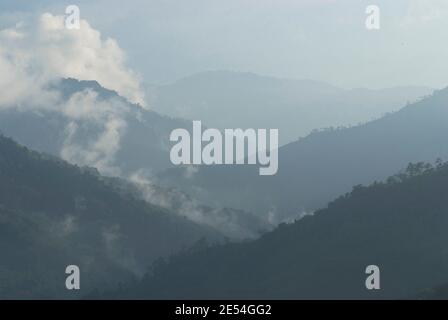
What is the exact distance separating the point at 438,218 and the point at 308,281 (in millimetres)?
40223
